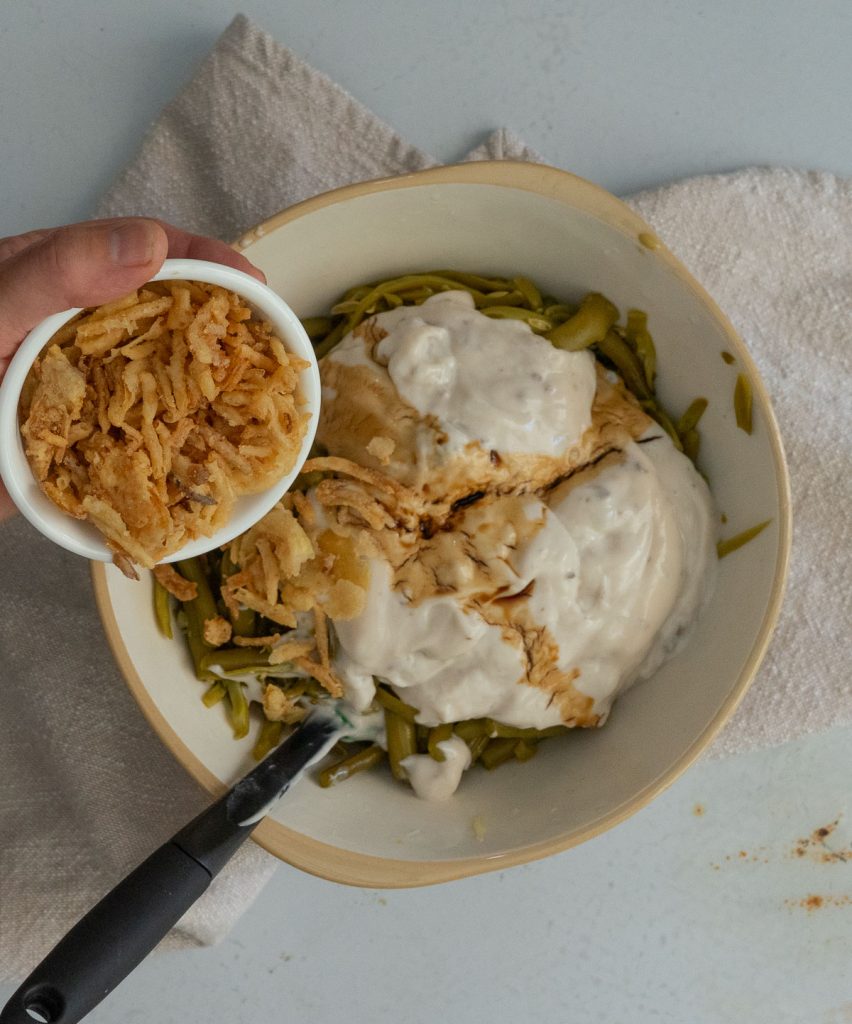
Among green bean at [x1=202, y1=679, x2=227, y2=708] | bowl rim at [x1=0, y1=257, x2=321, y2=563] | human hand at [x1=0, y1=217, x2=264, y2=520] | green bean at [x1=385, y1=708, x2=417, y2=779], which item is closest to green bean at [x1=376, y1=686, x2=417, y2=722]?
green bean at [x1=385, y1=708, x2=417, y2=779]

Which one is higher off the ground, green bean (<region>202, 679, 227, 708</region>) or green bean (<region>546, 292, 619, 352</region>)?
green bean (<region>546, 292, 619, 352</region>)

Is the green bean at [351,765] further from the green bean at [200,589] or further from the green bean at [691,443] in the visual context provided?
the green bean at [691,443]

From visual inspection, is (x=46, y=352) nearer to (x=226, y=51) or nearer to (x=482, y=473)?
(x=482, y=473)

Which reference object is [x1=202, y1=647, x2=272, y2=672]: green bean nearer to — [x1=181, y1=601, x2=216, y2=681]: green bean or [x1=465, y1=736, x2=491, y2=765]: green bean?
[x1=181, y1=601, x2=216, y2=681]: green bean

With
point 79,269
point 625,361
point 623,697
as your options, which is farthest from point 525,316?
point 79,269

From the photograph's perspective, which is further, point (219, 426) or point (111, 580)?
point (111, 580)

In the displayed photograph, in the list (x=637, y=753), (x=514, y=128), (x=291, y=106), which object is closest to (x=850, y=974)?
(x=637, y=753)

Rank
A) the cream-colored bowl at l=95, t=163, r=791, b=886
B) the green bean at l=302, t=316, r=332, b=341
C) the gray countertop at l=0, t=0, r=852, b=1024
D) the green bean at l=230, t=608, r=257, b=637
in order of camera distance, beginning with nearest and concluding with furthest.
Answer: the cream-colored bowl at l=95, t=163, r=791, b=886, the green bean at l=230, t=608, r=257, b=637, the green bean at l=302, t=316, r=332, b=341, the gray countertop at l=0, t=0, r=852, b=1024
